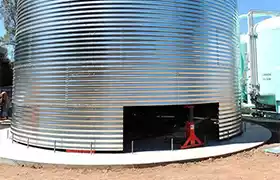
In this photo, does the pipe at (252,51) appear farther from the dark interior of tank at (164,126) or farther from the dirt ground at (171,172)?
the dirt ground at (171,172)

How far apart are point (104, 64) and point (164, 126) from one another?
690cm

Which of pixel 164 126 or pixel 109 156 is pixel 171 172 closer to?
pixel 109 156

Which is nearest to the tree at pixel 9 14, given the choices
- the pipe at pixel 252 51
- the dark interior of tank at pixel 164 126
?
the dark interior of tank at pixel 164 126

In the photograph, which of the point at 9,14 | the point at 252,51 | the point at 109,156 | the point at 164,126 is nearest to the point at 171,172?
the point at 109,156

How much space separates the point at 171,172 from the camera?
23.3ft

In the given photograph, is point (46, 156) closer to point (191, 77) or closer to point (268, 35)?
point (191, 77)

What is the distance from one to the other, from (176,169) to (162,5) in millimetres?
5448

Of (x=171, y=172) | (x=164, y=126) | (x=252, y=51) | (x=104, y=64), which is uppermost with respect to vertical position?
(x=252, y=51)

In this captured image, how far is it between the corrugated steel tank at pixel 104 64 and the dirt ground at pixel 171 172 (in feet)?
5.10

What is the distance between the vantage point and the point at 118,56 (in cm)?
860

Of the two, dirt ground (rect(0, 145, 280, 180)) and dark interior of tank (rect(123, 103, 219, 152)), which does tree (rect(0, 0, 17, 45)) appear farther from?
dirt ground (rect(0, 145, 280, 180))

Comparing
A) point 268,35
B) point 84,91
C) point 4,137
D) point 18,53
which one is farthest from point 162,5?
point 268,35

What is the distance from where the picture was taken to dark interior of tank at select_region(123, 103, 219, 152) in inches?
395

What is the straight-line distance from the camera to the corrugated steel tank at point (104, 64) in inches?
338
